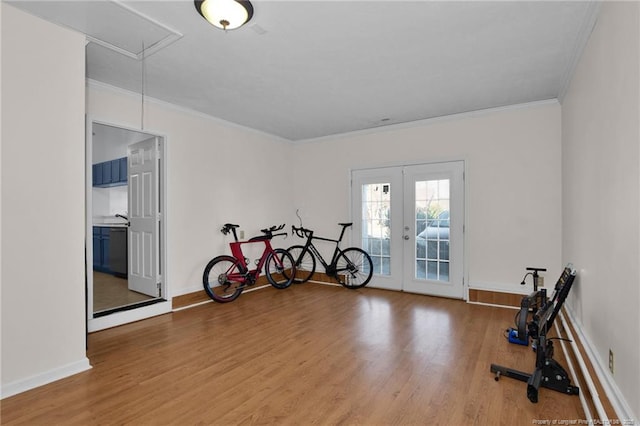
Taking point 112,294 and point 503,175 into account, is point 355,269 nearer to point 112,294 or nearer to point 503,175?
point 503,175

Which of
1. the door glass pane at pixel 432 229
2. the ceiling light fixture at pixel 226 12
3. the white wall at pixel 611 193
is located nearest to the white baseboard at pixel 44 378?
the ceiling light fixture at pixel 226 12

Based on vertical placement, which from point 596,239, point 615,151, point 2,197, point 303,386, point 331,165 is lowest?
point 303,386

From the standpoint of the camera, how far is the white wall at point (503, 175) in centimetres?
394

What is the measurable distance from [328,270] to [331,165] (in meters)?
1.85

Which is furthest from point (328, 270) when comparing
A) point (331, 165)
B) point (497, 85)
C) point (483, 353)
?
point (497, 85)

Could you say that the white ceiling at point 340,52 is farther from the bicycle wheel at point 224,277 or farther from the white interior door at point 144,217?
the bicycle wheel at point 224,277

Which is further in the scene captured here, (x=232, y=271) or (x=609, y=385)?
(x=232, y=271)

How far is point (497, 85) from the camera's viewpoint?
3.49 meters

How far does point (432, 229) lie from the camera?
471cm

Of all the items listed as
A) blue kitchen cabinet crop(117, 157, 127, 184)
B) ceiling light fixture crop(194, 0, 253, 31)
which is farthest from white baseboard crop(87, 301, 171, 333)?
blue kitchen cabinet crop(117, 157, 127, 184)

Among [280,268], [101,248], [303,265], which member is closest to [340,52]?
[280,268]

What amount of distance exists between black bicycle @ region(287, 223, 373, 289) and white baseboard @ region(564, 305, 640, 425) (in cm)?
309

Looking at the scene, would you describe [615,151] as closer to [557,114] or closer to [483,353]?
[483,353]

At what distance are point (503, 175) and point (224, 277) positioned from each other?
403cm
